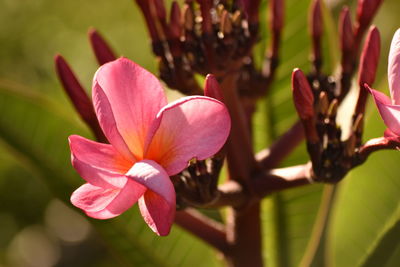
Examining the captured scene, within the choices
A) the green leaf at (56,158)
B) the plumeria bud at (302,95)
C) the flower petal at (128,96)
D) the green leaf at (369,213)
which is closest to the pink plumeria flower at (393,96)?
the plumeria bud at (302,95)

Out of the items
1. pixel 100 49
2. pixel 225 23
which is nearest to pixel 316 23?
pixel 225 23

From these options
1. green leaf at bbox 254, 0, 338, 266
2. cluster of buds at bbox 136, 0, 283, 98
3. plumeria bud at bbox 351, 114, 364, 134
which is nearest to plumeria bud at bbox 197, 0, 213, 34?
A: cluster of buds at bbox 136, 0, 283, 98

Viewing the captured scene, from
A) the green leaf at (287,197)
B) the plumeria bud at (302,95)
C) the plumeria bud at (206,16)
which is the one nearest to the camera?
the plumeria bud at (302,95)

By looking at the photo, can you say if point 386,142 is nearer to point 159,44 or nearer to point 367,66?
point 367,66

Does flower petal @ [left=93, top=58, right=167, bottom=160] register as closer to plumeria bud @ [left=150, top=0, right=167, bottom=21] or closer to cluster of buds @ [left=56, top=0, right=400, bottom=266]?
cluster of buds @ [left=56, top=0, right=400, bottom=266]

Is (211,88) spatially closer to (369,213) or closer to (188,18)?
(188,18)

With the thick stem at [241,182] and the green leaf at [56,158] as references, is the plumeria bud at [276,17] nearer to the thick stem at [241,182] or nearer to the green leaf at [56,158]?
the thick stem at [241,182]

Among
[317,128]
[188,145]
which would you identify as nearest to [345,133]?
[317,128]
